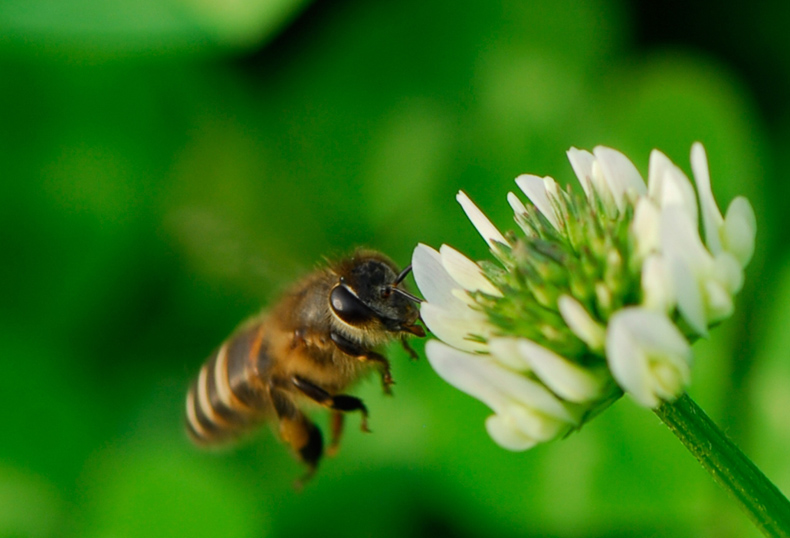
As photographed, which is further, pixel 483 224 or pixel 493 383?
Answer: pixel 483 224

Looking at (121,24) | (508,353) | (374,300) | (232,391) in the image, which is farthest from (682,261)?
(121,24)

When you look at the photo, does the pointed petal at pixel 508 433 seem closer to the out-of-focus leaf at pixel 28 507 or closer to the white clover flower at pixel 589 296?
the white clover flower at pixel 589 296

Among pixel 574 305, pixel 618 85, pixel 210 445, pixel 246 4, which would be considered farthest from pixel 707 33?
pixel 574 305

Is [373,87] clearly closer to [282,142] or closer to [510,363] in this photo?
[282,142]

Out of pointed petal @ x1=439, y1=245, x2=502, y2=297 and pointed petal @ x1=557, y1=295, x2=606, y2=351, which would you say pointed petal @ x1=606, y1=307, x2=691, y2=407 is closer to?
pointed petal @ x1=557, y1=295, x2=606, y2=351

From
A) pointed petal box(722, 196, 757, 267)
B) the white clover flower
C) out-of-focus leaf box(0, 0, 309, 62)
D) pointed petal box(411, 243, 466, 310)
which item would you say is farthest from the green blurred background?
pointed petal box(722, 196, 757, 267)

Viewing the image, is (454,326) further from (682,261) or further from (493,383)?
(682,261)
